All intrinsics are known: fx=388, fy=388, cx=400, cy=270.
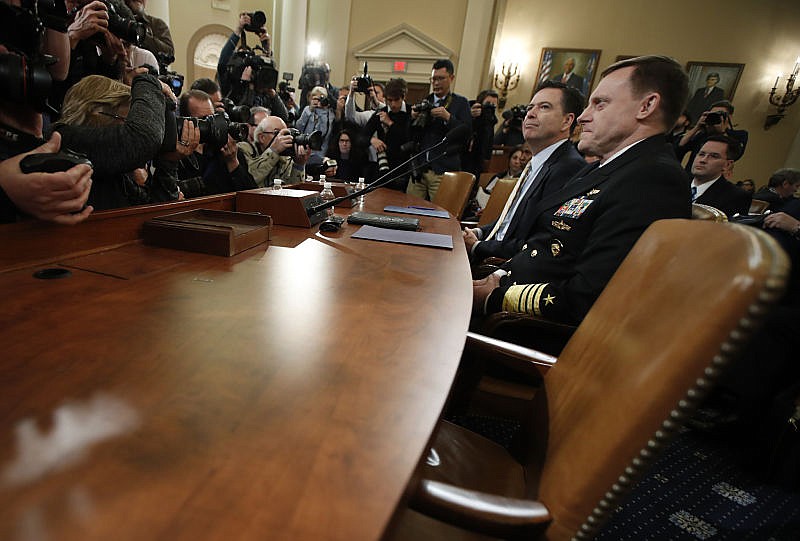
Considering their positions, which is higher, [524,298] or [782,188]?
[782,188]

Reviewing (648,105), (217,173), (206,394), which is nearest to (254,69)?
(217,173)

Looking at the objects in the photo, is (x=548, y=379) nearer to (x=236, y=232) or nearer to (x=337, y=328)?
(x=337, y=328)

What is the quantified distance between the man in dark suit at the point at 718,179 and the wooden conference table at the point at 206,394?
2895 millimetres

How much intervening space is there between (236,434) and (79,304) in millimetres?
482

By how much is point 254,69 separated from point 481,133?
2140 mm

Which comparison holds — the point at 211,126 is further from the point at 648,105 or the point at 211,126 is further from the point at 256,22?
the point at 256,22

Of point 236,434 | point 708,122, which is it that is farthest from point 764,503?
point 708,122

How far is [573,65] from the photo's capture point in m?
6.34

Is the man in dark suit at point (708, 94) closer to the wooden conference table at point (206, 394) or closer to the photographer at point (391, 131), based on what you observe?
the photographer at point (391, 131)

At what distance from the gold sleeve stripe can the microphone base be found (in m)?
0.77

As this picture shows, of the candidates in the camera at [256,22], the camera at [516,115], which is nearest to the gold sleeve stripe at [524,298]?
the camera at [516,115]

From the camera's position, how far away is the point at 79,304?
0.69 meters

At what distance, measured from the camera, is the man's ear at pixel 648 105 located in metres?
1.25

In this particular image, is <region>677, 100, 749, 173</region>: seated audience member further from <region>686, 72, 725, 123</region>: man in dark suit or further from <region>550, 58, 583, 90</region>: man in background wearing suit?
<region>550, 58, 583, 90</region>: man in background wearing suit
